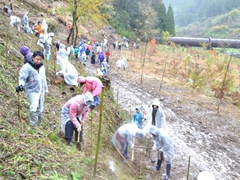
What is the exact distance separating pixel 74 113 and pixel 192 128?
20.6 feet

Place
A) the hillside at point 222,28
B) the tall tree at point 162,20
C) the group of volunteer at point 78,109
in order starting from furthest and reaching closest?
1. the hillside at point 222,28
2. the tall tree at point 162,20
3. the group of volunteer at point 78,109

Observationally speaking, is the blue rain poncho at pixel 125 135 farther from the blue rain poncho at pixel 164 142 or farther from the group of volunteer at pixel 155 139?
the blue rain poncho at pixel 164 142

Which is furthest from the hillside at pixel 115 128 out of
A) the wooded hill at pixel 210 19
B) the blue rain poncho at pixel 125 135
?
the wooded hill at pixel 210 19

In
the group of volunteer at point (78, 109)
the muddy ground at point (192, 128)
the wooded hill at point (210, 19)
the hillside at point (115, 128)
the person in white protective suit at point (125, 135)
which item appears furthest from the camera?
the wooded hill at point (210, 19)

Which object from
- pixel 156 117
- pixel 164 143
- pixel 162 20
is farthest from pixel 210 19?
pixel 164 143

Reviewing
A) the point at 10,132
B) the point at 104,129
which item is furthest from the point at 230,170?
the point at 10,132

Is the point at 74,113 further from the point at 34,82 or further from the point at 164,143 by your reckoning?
the point at 164,143

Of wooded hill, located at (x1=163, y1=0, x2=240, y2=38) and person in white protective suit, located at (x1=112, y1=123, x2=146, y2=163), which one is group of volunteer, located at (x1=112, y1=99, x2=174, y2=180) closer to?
person in white protective suit, located at (x1=112, y1=123, x2=146, y2=163)

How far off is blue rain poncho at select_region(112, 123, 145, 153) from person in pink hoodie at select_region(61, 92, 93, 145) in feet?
4.55

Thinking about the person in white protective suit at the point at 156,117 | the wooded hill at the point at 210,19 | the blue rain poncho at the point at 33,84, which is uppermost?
the wooded hill at the point at 210,19

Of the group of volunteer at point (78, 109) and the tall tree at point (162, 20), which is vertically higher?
the tall tree at point (162, 20)

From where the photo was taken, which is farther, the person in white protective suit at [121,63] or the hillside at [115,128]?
the person in white protective suit at [121,63]

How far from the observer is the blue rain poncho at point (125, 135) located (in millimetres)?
5324

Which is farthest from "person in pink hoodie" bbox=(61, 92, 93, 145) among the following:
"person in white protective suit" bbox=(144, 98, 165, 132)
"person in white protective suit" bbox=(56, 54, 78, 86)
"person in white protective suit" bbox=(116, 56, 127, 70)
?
"person in white protective suit" bbox=(116, 56, 127, 70)
